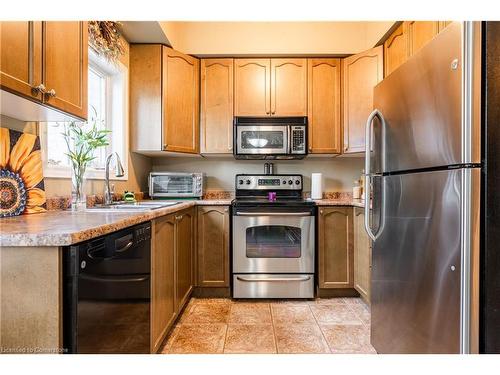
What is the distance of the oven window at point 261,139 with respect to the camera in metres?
2.82

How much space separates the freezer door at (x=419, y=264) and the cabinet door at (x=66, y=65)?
5.19 feet

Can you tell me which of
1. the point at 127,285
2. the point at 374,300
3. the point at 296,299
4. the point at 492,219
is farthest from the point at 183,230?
the point at 492,219

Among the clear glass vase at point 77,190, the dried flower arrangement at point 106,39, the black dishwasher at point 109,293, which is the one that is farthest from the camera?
the dried flower arrangement at point 106,39

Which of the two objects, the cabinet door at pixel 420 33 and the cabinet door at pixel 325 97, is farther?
the cabinet door at pixel 325 97

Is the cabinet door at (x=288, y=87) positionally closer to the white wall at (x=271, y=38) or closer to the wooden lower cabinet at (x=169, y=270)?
the white wall at (x=271, y=38)

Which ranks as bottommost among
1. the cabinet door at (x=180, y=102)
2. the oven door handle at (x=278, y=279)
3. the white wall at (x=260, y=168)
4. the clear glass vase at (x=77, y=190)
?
the oven door handle at (x=278, y=279)

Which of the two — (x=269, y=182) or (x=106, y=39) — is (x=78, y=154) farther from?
(x=269, y=182)

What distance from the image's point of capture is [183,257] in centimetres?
230

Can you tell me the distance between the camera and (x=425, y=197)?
1.16 m

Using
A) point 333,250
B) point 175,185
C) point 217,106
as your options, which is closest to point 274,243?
point 333,250

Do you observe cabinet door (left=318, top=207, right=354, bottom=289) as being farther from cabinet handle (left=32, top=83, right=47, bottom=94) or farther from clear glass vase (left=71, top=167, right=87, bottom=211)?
cabinet handle (left=32, top=83, right=47, bottom=94)

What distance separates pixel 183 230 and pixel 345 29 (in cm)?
245

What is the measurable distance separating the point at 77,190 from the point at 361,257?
217cm

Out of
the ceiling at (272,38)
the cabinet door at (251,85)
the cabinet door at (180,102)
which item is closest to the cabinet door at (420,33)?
the ceiling at (272,38)
